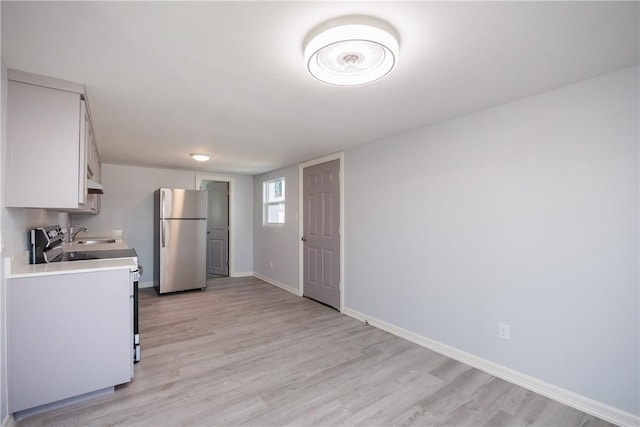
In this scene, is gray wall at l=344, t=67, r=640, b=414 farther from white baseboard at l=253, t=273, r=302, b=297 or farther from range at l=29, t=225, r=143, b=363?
range at l=29, t=225, r=143, b=363

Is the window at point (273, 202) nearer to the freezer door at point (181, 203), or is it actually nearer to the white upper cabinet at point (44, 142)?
the freezer door at point (181, 203)

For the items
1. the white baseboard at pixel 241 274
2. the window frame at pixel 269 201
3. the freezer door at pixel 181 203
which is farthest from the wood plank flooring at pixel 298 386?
the white baseboard at pixel 241 274

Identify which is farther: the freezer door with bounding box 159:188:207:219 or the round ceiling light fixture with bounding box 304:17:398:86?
the freezer door with bounding box 159:188:207:219

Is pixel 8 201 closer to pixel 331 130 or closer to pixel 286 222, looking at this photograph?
pixel 331 130

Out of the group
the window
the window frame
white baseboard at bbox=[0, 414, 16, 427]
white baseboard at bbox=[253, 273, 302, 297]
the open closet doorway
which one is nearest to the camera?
white baseboard at bbox=[0, 414, 16, 427]

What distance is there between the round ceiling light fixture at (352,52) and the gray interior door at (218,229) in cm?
499

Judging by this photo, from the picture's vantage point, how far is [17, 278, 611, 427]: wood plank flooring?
6.00 feet

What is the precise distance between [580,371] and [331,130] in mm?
2672

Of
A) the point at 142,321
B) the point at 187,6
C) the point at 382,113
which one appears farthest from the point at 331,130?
the point at 142,321

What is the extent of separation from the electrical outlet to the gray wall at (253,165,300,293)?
9.93 ft

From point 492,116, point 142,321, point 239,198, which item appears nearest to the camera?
point 492,116

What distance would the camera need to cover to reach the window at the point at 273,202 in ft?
17.6

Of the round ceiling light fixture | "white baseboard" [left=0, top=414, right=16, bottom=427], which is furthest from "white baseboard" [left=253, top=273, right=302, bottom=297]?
the round ceiling light fixture

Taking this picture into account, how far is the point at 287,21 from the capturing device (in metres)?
1.34
